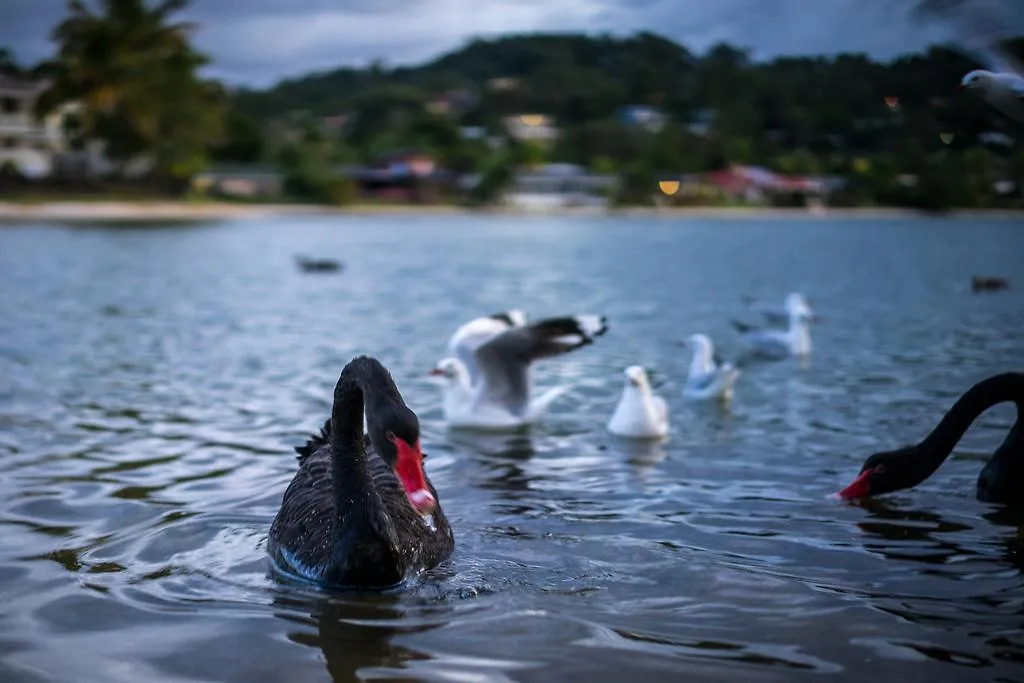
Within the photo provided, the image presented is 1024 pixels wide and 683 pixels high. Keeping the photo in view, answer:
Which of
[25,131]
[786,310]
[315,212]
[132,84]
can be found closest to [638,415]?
[786,310]

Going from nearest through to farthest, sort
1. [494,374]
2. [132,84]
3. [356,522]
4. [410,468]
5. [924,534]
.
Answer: [410,468], [356,522], [924,534], [494,374], [132,84]

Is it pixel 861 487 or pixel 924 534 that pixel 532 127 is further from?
pixel 924 534

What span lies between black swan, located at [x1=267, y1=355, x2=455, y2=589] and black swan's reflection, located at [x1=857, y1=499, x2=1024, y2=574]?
2.09 m

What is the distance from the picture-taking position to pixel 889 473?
6488mm

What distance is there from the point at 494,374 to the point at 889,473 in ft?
11.6

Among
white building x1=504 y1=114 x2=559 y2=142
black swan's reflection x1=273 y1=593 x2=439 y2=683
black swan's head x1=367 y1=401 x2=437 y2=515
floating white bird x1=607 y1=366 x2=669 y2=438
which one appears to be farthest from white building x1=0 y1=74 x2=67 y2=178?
black swan's head x1=367 y1=401 x2=437 y2=515

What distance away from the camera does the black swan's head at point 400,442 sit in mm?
4477

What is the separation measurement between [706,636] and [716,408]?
5.72 metres

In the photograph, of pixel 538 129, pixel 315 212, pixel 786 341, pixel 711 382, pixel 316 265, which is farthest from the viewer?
pixel 538 129

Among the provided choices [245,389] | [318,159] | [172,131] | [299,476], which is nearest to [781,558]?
[299,476]

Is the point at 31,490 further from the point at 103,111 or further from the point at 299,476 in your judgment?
the point at 103,111

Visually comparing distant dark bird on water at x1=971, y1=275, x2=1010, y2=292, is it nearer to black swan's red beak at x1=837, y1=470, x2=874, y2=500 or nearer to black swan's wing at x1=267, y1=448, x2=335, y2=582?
black swan's red beak at x1=837, y1=470, x2=874, y2=500

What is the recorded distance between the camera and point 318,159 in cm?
8431

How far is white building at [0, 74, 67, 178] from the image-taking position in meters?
A: 71.3
